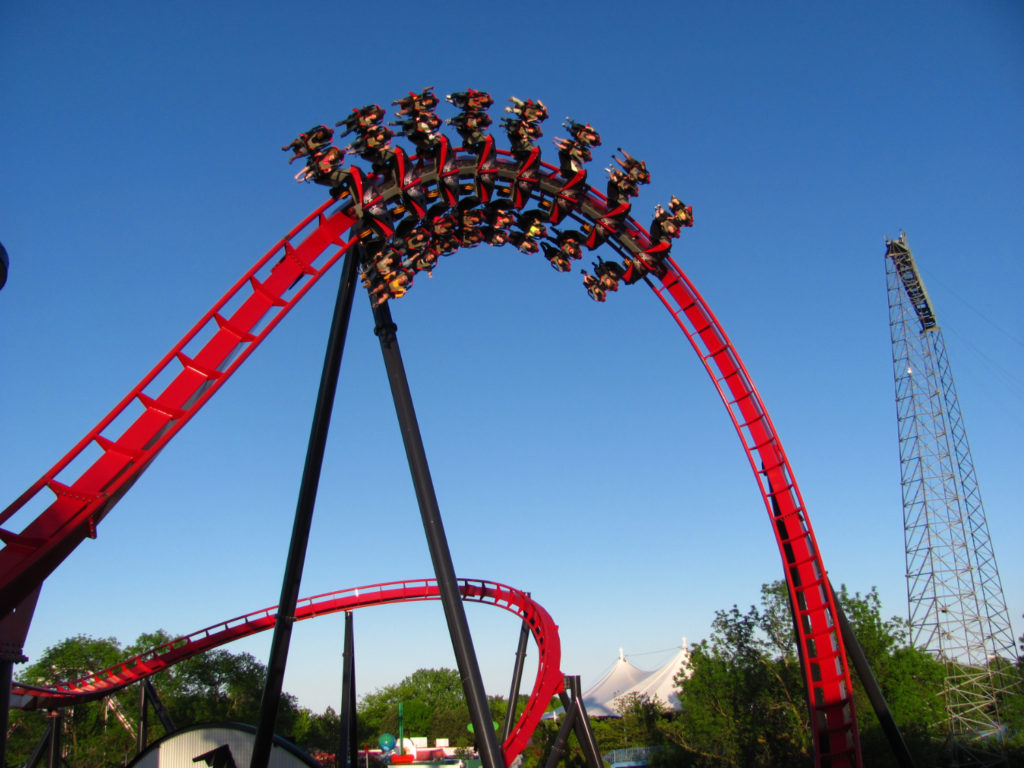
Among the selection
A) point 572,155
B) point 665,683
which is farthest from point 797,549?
point 665,683

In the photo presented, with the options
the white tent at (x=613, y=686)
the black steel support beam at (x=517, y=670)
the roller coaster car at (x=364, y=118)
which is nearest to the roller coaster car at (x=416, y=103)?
the roller coaster car at (x=364, y=118)

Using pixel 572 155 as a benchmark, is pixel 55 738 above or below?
below

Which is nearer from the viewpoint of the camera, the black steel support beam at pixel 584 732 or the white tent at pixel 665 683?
the black steel support beam at pixel 584 732

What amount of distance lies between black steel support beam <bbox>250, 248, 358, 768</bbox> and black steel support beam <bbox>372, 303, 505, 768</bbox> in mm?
581

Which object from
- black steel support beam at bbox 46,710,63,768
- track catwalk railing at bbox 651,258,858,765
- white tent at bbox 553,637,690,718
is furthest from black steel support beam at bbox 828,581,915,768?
white tent at bbox 553,637,690,718

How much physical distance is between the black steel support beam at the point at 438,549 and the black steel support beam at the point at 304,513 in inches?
22.9

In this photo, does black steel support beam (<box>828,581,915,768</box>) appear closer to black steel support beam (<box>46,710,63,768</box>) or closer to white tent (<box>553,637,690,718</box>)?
black steel support beam (<box>46,710,63,768</box>)

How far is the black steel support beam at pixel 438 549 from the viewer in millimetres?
9734

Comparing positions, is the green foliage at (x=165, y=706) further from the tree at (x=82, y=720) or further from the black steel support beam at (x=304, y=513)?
the black steel support beam at (x=304, y=513)

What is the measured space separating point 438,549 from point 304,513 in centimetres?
218

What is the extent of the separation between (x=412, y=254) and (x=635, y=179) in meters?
3.40

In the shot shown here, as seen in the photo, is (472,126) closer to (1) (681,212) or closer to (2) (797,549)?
(1) (681,212)

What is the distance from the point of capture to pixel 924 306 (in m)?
33.8

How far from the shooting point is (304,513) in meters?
11.6
